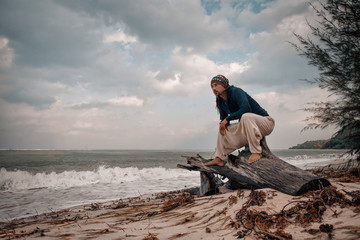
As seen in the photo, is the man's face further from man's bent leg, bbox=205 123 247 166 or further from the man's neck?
man's bent leg, bbox=205 123 247 166

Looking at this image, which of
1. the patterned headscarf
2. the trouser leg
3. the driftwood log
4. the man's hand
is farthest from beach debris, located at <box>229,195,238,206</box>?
the patterned headscarf

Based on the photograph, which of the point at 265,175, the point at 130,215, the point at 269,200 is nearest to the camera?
the point at 269,200

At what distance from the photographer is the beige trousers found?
348 centimetres

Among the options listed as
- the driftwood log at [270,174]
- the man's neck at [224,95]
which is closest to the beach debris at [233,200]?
the driftwood log at [270,174]

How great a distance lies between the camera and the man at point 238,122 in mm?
3516

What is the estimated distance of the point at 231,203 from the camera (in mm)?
3070

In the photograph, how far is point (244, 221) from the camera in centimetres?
239

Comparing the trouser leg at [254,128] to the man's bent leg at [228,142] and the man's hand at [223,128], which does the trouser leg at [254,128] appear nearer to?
the man's bent leg at [228,142]

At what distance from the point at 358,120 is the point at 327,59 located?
7.28 ft

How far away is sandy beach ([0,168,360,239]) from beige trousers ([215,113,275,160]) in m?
0.87

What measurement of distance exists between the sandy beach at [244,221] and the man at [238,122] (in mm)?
882

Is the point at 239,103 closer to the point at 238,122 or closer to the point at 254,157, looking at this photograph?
the point at 238,122

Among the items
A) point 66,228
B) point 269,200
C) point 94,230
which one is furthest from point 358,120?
point 66,228

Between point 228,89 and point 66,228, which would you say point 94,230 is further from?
point 228,89
